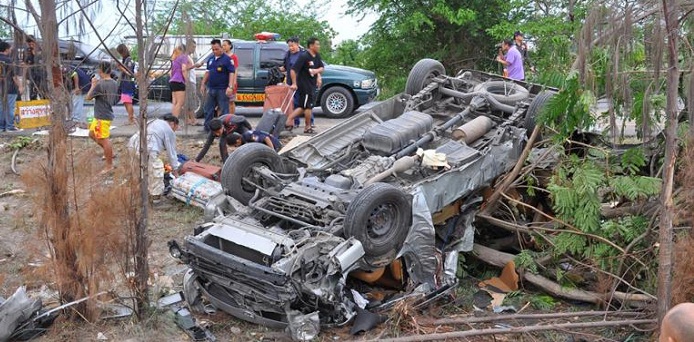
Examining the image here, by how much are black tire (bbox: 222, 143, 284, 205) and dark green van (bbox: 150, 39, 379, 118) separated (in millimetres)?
7967

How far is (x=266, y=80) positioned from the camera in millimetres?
15508

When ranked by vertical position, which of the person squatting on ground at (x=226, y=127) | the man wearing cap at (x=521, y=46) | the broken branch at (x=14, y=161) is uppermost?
the man wearing cap at (x=521, y=46)

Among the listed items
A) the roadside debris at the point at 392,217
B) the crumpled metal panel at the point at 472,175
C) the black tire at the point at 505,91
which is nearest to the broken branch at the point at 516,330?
the roadside debris at the point at 392,217

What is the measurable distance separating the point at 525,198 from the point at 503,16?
10626 mm

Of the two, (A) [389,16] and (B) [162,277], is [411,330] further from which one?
(A) [389,16]

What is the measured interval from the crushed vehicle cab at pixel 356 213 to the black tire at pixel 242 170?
0.01 metres

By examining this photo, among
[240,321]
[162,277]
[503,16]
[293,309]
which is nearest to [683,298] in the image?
[293,309]

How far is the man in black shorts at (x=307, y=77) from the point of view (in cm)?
1282

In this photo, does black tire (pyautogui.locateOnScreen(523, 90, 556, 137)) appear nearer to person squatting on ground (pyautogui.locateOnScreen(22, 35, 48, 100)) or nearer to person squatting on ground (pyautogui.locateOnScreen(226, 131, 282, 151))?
person squatting on ground (pyautogui.locateOnScreen(226, 131, 282, 151))

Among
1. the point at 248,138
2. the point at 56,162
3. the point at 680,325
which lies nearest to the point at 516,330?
the point at 56,162

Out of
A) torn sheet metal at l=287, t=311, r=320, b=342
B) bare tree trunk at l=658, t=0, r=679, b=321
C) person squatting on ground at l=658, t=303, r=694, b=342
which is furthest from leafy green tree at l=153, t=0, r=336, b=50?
person squatting on ground at l=658, t=303, r=694, b=342

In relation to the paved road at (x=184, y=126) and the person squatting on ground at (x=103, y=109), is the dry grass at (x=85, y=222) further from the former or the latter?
the paved road at (x=184, y=126)

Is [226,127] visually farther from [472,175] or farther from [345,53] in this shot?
[345,53]

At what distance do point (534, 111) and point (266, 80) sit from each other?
813 cm
